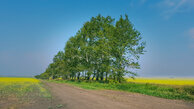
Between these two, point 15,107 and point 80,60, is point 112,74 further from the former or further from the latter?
point 15,107

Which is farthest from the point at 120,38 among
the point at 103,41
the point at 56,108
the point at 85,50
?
the point at 56,108

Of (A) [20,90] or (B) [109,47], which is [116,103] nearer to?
(A) [20,90]

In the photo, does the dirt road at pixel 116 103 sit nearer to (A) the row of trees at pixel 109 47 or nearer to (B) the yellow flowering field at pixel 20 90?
(B) the yellow flowering field at pixel 20 90

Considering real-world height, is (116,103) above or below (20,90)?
above

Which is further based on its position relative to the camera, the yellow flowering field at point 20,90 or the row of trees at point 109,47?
the row of trees at point 109,47

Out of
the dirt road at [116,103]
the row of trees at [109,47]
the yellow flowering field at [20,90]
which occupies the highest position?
the row of trees at [109,47]

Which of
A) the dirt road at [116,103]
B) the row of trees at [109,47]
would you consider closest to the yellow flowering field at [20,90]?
the dirt road at [116,103]

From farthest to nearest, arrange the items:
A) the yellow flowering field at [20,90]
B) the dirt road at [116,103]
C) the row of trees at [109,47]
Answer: the row of trees at [109,47], the yellow flowering field at [20,90], the dirt road at [116,103]

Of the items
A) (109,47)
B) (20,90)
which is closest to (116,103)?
(20,90)

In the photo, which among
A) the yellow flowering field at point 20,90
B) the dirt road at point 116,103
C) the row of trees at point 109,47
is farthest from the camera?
the row of trees at point 109,47

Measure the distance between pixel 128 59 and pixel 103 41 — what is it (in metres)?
8.09

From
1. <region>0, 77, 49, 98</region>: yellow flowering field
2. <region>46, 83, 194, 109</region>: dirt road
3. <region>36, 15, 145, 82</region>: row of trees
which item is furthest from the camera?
<region>36, 15, 145, 82</region>: row of trees

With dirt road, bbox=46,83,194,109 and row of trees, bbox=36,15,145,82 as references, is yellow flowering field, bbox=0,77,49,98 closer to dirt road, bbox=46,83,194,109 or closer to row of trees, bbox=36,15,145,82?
dirt road, bbox=46,83,194,109

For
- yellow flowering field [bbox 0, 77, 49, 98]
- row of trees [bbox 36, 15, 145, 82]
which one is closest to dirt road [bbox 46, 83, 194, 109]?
yellow flowering field [bbox 0, 77, 49, 98]
